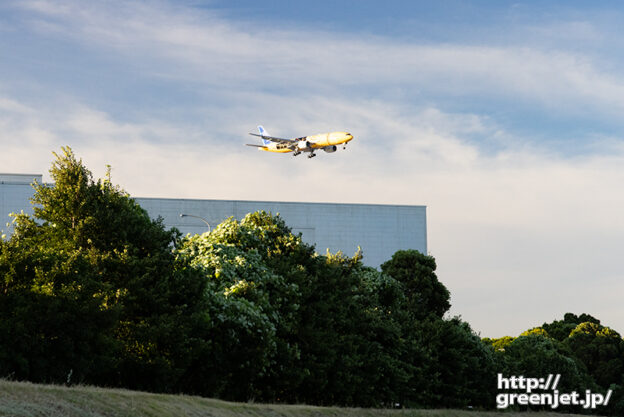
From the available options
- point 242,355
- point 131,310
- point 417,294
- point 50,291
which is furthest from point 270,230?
point 417,294

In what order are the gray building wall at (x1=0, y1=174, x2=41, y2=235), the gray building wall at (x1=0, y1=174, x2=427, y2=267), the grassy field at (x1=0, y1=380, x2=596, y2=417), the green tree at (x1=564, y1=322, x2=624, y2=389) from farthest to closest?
the gray building wall at (x1=0, y1=174, x2=427, y2=267) < the gray building wall at (x1=0, y1=174, x2=41, y2=235) < the green tree at (x1=564, y1=322, x2=624, y2=389) < the grassy field at (x1=0, y1=380, x2=596, y2=417)

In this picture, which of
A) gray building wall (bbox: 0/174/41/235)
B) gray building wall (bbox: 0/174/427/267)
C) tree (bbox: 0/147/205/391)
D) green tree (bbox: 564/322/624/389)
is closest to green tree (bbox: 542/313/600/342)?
green tree (bbox: 564/322/624/389)

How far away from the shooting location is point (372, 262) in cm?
11844

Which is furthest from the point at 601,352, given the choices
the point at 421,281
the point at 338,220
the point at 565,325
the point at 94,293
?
the point at 94,293

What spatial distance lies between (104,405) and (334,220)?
329 feet

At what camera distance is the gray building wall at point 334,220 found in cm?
11175

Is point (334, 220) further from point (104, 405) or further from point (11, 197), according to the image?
point (104, 405)

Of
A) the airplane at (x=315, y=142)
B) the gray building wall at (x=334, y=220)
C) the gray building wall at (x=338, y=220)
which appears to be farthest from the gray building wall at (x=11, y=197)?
the airplane at (x=315, y=142)

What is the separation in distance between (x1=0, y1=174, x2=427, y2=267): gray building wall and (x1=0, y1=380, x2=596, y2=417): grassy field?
87.6 m

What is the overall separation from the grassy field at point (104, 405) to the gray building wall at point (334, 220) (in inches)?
3447

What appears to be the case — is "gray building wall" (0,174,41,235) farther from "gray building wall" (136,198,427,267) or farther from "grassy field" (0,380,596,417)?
"grassy field" (0,380,596,417)

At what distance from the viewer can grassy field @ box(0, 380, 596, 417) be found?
16.2m

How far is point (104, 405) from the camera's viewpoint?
18172 mm

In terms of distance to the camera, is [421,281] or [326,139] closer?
[421,281]
